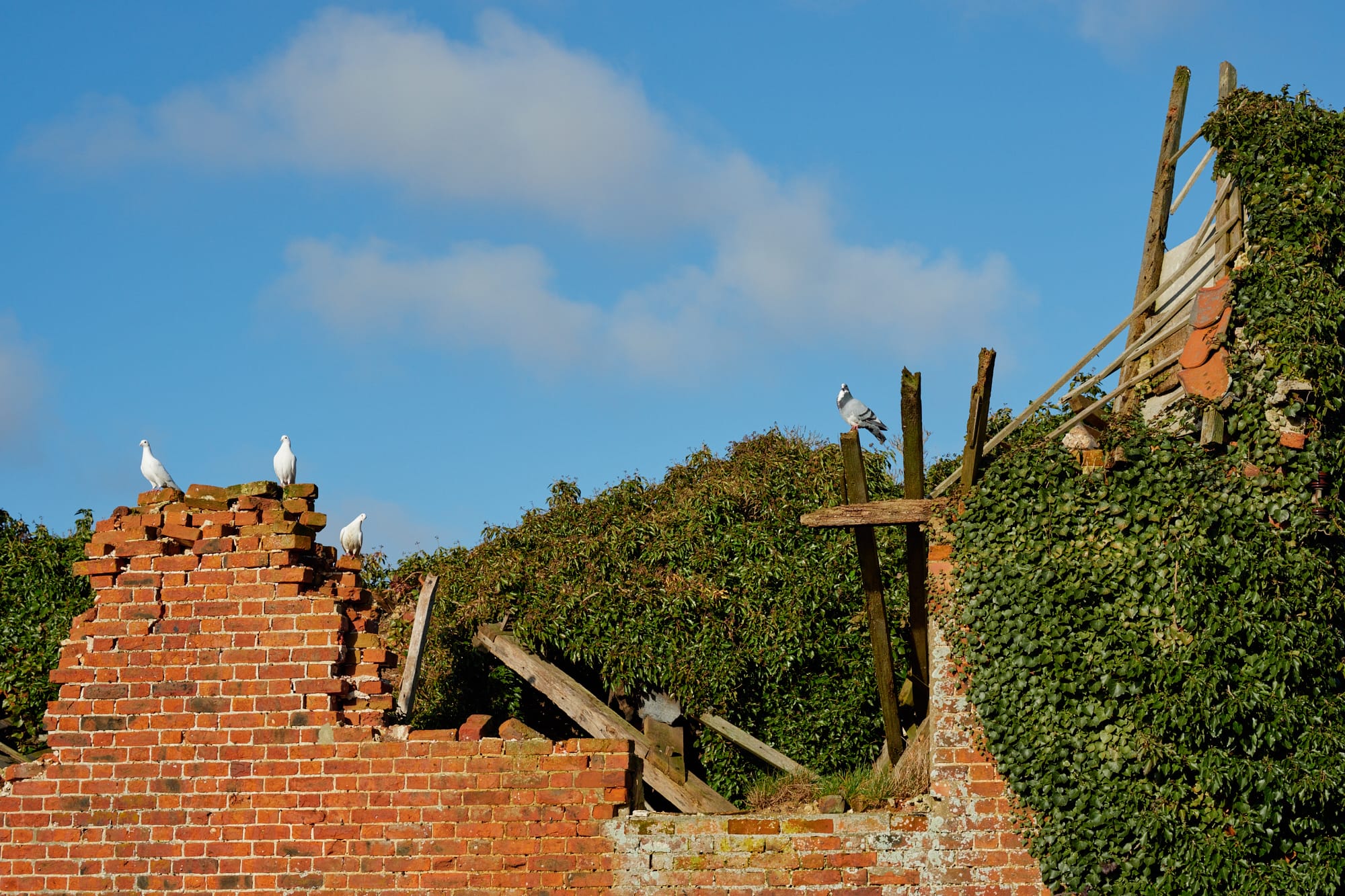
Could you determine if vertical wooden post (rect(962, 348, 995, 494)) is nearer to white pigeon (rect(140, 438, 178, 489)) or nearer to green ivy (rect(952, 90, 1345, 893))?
green ivy (rect(952, 90, 1345, 893))

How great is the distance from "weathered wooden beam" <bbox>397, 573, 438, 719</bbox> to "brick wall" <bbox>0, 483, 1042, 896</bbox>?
0.85 meters

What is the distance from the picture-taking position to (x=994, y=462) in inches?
298

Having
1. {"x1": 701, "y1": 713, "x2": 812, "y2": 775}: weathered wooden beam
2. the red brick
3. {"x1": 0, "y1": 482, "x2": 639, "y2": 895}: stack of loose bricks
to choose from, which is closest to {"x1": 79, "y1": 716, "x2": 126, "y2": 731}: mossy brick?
{"x1": 0, "y1": 482, "x2": 639, "y2": 895}: stack of loose bricks

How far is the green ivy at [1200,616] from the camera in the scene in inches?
267

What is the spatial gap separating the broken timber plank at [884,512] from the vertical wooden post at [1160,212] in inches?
84.0

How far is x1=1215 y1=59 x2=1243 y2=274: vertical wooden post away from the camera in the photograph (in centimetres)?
786

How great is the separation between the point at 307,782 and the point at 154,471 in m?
2.76

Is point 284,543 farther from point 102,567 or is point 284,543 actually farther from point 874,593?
point 874,593

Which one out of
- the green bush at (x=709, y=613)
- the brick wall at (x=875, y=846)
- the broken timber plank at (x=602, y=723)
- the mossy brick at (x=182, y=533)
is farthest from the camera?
the green bush at (x=709, y=613)

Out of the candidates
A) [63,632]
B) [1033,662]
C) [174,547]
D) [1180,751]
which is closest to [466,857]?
[174,547]

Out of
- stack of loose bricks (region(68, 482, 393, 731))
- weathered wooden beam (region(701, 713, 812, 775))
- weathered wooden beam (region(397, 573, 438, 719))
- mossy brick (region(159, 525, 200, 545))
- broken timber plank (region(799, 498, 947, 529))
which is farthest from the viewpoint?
weathered wooden beam (region(701, 713, 812, 775))

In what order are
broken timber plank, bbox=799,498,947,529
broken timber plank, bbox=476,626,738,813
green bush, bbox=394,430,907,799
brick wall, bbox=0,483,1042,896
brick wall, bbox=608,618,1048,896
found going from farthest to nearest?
green bush, bbox=394,430,907,799, broken timber plank, bbox=476,626,738,813, broken timber plank, bbox=799,498,947,529, brick wall, bbox=0,483,1042,896, brick wall, bbox=608,618,1048,896

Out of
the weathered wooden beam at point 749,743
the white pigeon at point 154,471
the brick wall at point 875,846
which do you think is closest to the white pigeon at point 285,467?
the white pigeon at point 154,471

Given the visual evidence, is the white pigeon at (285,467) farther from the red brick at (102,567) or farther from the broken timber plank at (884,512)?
the broken timber plank at (884,512)
